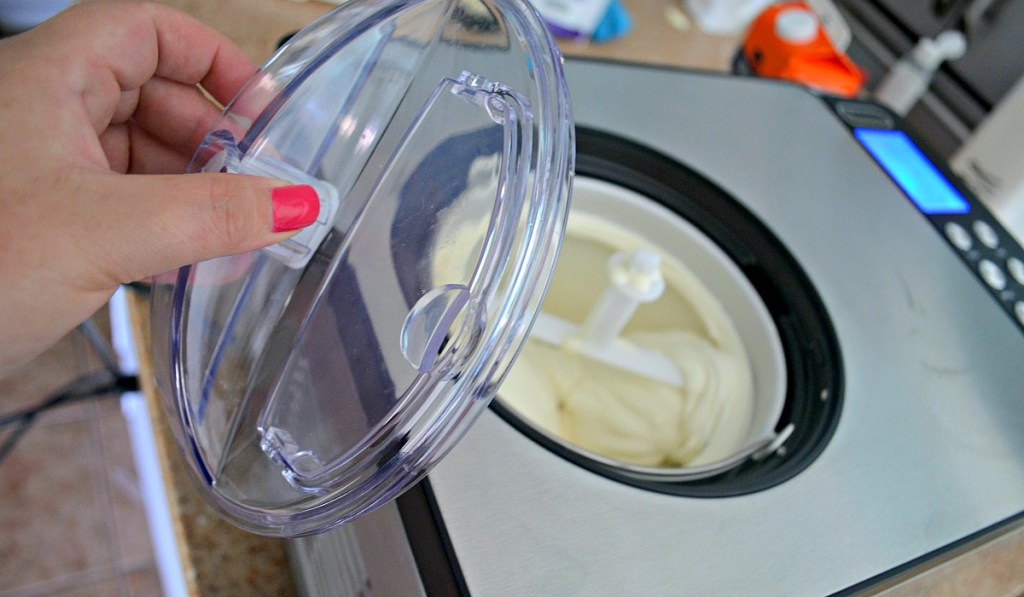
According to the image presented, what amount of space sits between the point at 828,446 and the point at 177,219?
0.46 m

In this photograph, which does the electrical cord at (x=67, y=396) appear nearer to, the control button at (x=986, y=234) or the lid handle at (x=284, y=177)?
the lid handle at (x=284, y=177)

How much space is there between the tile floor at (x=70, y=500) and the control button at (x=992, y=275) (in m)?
1.32

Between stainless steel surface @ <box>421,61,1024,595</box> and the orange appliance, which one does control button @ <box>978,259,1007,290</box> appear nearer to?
stainless steel surface @ <box>421,61,1024,595</box>

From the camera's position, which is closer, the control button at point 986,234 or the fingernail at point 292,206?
the fingernail at point 292,206

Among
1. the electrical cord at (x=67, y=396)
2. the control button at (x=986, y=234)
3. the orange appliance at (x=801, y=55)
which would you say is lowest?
the electrical cord at (x=67, y=396)

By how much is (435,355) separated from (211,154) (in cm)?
22

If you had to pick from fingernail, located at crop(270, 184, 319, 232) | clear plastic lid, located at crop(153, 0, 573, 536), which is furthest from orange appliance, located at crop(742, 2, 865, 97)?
fingernail, located at crop(270, 184, 319, 232)

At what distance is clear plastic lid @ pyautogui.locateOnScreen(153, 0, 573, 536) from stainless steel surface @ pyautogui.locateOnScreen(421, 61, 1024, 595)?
0.07m

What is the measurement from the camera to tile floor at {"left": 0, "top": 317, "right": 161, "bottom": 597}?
1.20 metres

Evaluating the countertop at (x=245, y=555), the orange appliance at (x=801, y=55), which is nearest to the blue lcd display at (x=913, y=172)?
the orange appliance at (x=801, y=55)

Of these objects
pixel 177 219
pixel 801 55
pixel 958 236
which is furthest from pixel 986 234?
pixel 177 219

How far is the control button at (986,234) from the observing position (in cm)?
67

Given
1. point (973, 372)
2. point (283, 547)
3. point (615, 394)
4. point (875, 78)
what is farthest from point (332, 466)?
point (875, 78)

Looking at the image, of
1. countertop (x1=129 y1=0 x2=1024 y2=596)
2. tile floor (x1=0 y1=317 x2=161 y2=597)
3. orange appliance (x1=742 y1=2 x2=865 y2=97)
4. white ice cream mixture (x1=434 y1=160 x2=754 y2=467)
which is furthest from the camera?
tile floor (x1=0 y1=317 x2=161 y2=597)
